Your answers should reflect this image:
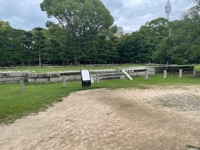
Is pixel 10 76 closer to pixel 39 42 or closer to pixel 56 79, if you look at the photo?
pixel 56 79

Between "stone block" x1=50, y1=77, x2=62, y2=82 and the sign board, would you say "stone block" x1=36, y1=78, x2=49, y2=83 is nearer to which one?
"stone block" x1=50, y1=77, x2=62, y2=82

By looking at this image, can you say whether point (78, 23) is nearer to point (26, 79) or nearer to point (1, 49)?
point (1, 49)

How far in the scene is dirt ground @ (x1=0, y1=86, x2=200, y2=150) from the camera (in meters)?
3.85

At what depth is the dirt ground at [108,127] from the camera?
3846 millimetres

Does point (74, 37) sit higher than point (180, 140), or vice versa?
point (74, 37)

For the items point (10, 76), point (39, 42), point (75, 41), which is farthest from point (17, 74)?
point (75, 41)

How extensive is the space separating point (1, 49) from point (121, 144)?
2986 cm

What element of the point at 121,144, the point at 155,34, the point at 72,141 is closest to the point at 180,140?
the point at 121,144

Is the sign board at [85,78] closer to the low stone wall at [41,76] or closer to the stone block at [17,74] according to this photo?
the low stone wall at [41,76]

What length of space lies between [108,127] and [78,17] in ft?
92.0

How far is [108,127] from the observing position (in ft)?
15.6

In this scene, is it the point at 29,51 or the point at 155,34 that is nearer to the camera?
the point at 29,51

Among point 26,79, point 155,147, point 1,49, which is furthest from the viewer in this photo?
point 1,49

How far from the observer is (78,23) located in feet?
103
